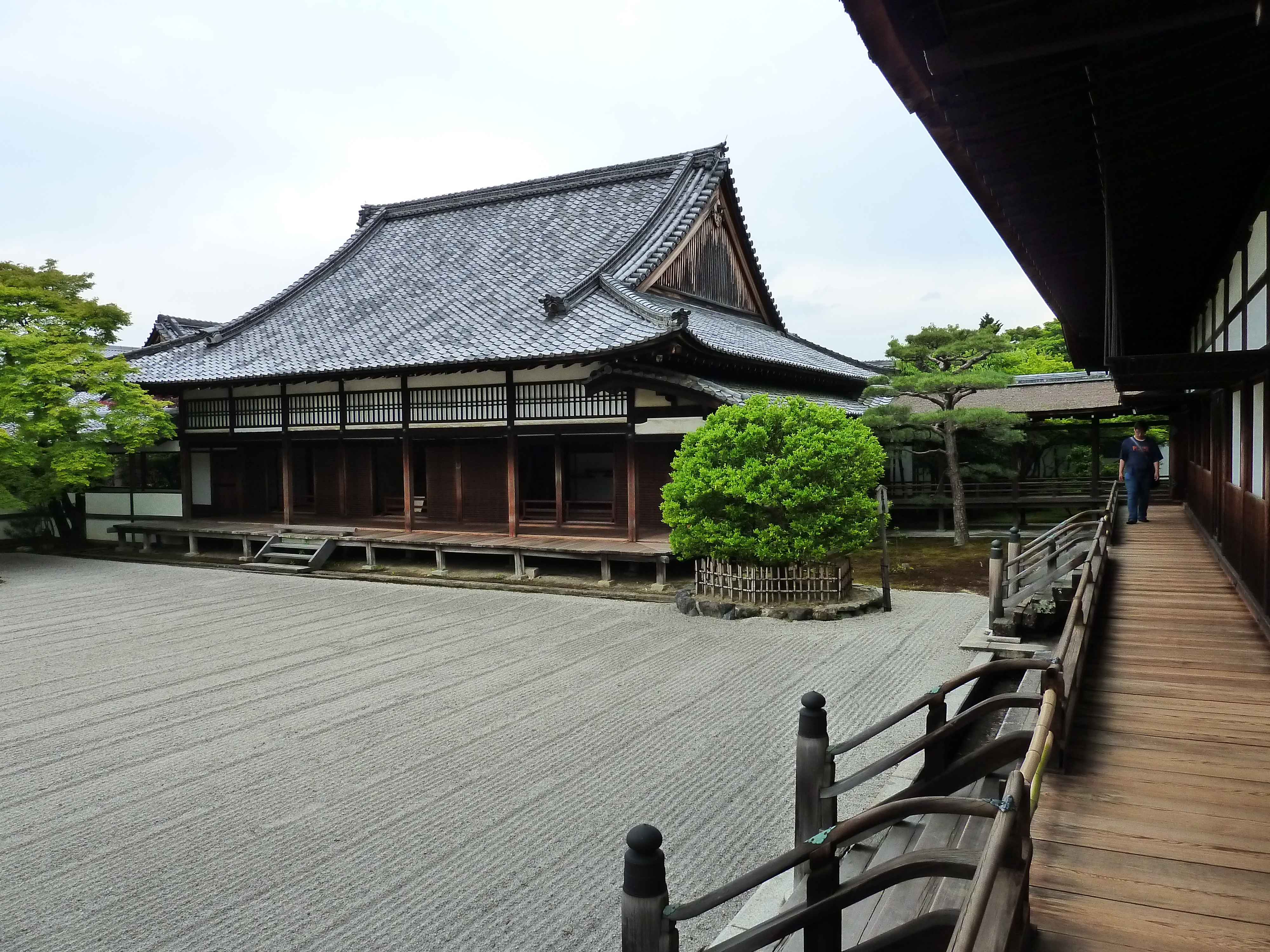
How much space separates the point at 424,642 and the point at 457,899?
278 inches

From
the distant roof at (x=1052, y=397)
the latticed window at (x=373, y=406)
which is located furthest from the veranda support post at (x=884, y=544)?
the latticed window at (x=373, y=406)

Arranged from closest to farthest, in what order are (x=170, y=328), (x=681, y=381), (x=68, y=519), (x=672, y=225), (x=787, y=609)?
(x=787, y=609)
(x=681, y=381)
(x=672, y=225)
(x=68, y=519)
(x=170, y=328)

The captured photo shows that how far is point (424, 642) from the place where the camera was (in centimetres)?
1156

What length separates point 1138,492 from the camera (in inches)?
539

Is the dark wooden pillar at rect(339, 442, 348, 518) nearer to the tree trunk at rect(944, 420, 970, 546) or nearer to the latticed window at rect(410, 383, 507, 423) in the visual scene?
the latticed window at rect(410, 383, 507, 423)

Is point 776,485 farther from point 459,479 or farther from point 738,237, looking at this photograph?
point 738,237

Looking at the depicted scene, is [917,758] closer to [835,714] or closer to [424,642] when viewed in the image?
[835,714]

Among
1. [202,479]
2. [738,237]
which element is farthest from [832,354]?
[202,479]

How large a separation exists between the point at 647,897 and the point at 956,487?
18.2m

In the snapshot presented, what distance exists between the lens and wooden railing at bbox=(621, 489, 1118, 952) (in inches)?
95.8

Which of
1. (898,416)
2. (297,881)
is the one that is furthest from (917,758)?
(898,416)

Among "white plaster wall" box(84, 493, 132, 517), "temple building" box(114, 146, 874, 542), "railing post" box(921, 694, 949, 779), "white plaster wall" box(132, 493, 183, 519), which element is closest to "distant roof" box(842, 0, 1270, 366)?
"railing post" box(921, 694, 949, 779)

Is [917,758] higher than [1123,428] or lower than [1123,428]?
lower

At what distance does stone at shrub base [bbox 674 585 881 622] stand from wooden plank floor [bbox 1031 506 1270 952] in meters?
6.00
